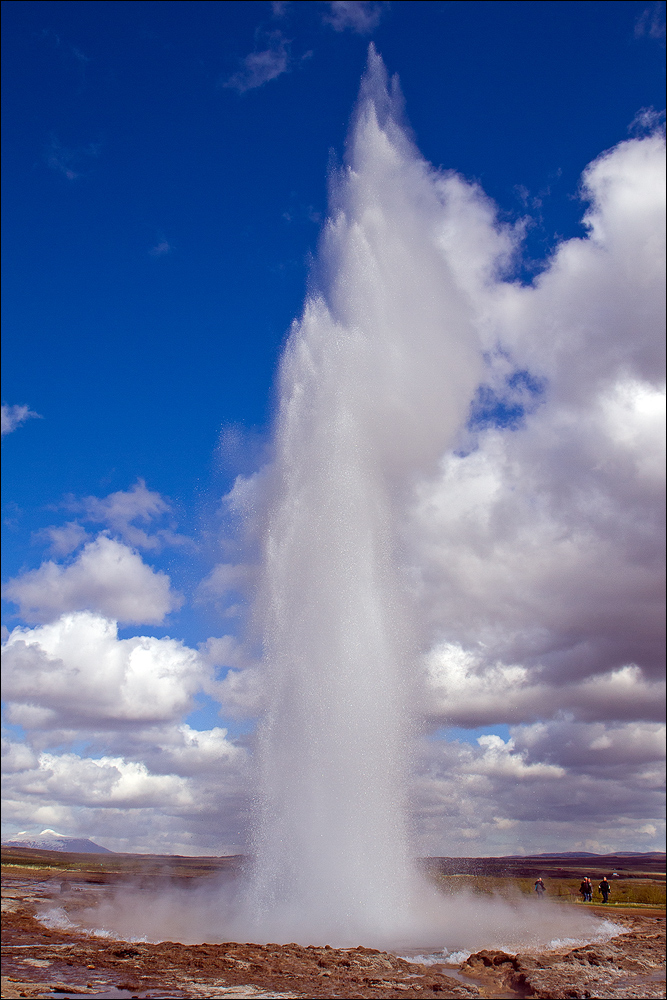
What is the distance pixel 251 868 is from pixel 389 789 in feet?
15.7

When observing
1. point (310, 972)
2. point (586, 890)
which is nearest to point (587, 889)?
point (586, 890)

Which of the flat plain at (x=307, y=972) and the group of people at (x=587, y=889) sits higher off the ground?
the flat plain at (x=307, y=972)

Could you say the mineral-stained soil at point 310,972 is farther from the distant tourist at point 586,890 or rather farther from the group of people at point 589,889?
the distant tourist at point 586,890

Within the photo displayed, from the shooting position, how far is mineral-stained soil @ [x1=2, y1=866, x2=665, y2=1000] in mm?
13945

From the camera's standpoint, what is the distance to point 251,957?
16.1m

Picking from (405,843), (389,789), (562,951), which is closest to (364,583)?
(389,789)

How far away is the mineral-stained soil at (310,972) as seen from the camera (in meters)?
13.9

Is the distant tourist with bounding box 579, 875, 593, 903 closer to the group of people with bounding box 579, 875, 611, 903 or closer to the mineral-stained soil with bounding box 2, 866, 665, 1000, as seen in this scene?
the group of people with bounding box 579, 875, 611, 903

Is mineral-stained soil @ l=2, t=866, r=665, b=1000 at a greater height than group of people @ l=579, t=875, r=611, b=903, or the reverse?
mineral-stained soil @ l=2, t=866, r=665, b=1000

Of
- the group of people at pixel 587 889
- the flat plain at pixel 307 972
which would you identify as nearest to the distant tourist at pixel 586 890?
the group of people at pixel 587 889

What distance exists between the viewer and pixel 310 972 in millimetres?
14859

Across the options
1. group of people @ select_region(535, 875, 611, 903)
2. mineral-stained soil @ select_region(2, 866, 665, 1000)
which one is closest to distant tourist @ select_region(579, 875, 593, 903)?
group of people @ select_region(535, 875, 611, 903)

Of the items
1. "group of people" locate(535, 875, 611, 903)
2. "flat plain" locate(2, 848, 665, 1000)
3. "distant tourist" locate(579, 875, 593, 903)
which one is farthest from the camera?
"distant tourist" locate(579, 875, 593, 903)

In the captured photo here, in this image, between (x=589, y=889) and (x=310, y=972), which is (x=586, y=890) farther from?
(x=310, y=972)
